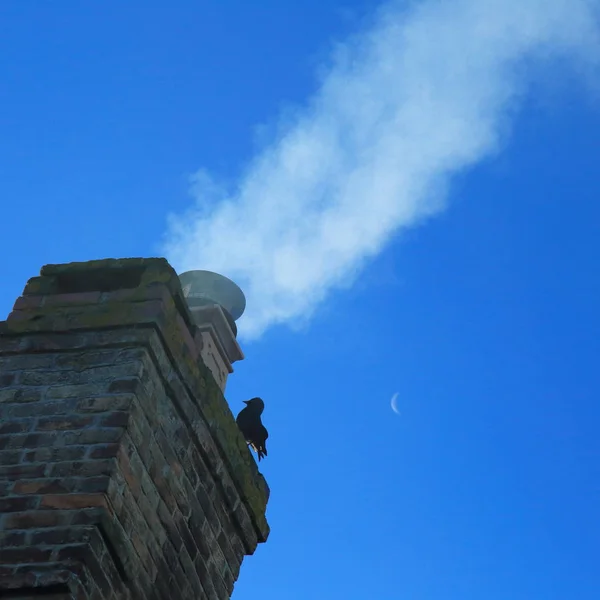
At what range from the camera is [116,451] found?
162 inches

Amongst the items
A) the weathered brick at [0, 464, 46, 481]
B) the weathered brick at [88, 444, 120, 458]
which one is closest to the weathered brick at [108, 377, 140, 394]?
the weathered brick at [88, 444, 120, 458]

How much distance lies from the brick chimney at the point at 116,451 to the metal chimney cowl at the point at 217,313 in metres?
9.37

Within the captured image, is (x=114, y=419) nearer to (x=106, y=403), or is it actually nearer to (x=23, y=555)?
(x=106, y=403)

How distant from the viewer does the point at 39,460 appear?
418 centimetres

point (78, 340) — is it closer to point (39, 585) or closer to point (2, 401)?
point (2, 401)

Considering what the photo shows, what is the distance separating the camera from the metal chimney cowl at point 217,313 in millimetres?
14977

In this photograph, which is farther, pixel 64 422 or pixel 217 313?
pixel 217 313

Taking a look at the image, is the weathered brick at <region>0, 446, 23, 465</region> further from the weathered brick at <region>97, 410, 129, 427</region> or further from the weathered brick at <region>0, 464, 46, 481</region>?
the weathered brick at <region>97, 410, 129, 427</region>

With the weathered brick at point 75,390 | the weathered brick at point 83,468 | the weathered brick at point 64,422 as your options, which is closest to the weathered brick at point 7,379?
the weathered brick at point 75,390

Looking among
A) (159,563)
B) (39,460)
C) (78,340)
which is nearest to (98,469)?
(39,460)

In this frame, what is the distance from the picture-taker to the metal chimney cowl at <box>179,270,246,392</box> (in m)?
15.0

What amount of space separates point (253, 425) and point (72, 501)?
343 cm

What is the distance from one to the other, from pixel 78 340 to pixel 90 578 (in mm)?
1381

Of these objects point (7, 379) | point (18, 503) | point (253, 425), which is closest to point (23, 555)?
point (18, 503)
